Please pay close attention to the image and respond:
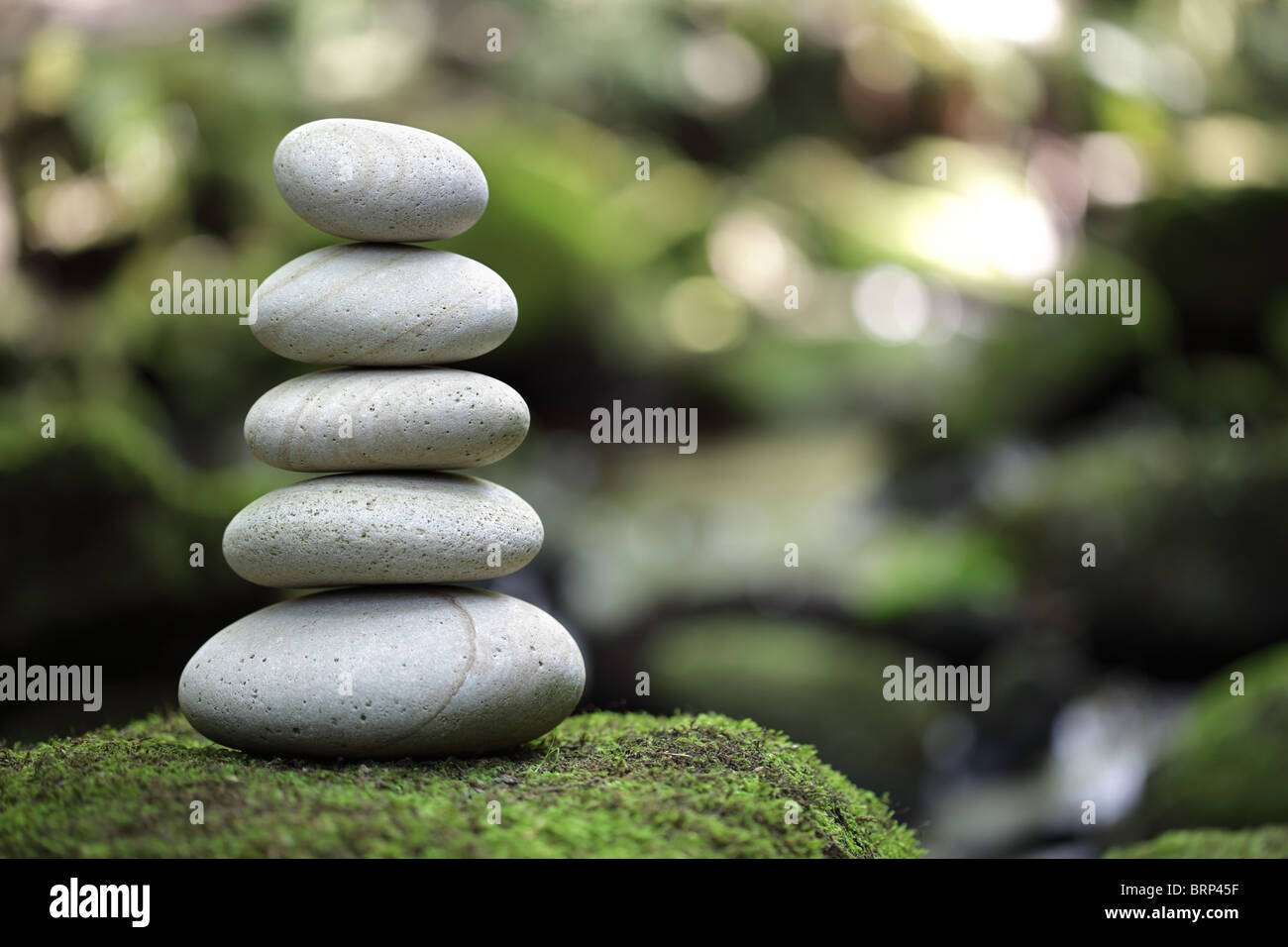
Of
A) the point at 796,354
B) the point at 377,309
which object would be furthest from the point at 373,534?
the point at 796,354

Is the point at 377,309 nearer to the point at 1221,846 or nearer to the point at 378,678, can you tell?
the point at 378,678

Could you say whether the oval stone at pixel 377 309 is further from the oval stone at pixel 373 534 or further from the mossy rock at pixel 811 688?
the mossy rock at pixel 811 688

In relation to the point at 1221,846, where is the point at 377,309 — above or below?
above

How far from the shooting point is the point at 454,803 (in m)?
4.40

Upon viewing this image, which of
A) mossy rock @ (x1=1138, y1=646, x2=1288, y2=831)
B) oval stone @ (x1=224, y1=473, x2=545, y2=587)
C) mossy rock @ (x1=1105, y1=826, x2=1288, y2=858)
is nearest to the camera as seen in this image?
oval stone @ (x1=224, y1=473, x2=545, y2=587)

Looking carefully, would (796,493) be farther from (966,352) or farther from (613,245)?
(613,245)

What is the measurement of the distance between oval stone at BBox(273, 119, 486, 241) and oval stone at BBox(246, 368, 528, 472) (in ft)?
2.18

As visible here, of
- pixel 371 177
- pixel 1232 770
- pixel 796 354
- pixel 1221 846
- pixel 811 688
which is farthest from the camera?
pixel 796 354

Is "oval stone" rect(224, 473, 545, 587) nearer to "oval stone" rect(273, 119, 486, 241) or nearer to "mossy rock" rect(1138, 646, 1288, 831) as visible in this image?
"oval stone" rect(273, 119, 486, 241)

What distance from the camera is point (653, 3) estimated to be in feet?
57.0

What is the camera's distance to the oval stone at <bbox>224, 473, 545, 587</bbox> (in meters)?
5.03

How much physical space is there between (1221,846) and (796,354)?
32.6 feet

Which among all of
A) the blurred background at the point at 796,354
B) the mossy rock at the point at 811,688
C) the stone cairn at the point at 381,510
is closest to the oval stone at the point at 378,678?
the stone cairn at the point at 381,510

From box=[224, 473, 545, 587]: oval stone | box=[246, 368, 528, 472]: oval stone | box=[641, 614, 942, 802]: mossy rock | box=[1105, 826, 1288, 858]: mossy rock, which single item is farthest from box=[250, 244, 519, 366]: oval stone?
box=[641, 614, 942, 802]: mossy rock
